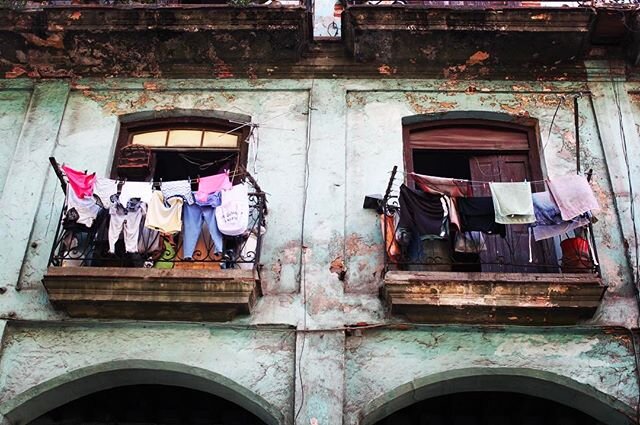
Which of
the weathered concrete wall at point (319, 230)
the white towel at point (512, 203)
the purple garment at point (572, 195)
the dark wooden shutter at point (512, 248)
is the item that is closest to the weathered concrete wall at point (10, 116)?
the weathered concrete wall at point (319, 230)

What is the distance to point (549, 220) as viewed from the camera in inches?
312

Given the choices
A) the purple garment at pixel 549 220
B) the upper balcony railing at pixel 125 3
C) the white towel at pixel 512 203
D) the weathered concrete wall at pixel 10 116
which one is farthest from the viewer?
the upper balcony railing at pixel 125 3

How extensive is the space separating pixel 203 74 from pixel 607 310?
5.49m

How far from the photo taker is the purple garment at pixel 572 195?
7.74 metres

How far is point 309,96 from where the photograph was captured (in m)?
9.32

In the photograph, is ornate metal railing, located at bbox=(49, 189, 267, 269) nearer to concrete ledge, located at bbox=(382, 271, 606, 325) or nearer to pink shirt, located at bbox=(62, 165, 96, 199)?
pink shirt, located at bbox=(62, 165, 96, 199)

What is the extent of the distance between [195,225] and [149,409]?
2115 mm

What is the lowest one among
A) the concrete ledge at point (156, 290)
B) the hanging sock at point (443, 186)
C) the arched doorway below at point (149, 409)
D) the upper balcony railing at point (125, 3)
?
the arched doorway below at point (149, 409)

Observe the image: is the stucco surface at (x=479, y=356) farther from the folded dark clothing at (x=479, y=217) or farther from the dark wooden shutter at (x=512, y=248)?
the folded dark clothing at (x=479, y=217)

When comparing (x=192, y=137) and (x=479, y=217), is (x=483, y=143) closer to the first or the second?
(x=479, y=217)

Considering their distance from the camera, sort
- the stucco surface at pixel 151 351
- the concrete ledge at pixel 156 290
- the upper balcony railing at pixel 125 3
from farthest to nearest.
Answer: the upper balcony railing at pixel 125 3
the concrete ledge at pixel 156 290
the stucco surface at pixel 151 351

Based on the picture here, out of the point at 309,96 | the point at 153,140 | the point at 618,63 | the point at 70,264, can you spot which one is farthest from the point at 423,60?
the point at 70,264

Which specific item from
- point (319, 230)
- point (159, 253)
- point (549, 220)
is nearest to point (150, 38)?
point (159, 253)

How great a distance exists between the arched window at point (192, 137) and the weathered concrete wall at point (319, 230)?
0.18 m
